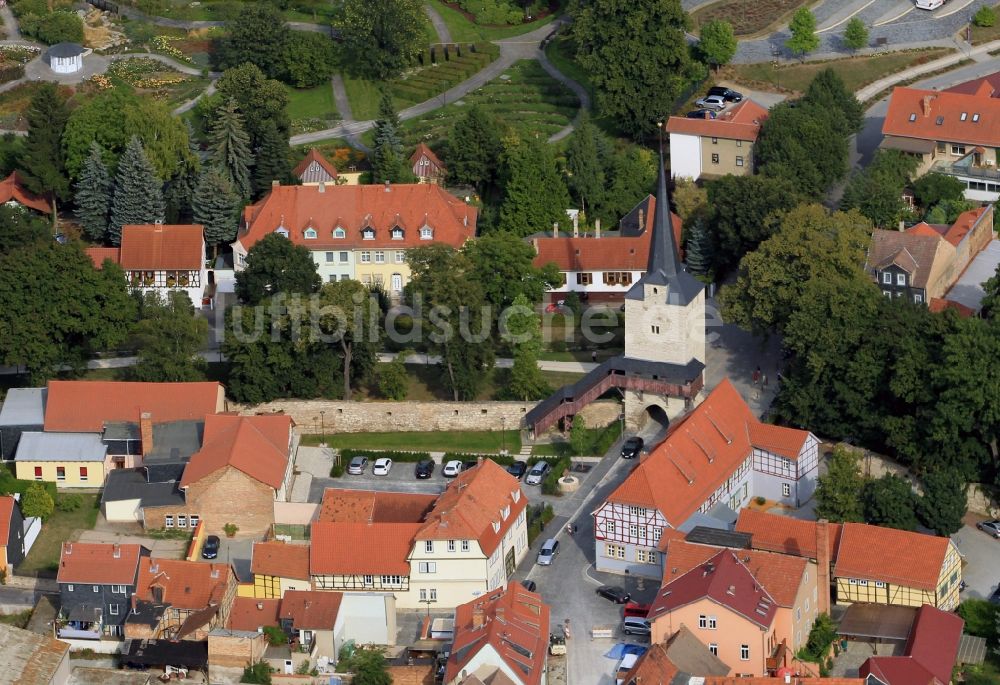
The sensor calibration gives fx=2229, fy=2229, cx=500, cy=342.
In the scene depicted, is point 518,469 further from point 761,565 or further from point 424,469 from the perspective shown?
point 761,565

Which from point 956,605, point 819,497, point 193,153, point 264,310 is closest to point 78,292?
point 264,310

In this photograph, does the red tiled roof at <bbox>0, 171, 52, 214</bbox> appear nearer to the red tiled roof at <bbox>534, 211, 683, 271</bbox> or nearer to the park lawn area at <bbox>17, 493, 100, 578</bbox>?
the park lawn area at <bbox>17, 493, 100, 578</bbox>

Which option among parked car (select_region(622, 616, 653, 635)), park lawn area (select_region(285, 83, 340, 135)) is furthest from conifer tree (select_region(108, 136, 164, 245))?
parked car (select_region(622, 616, 653, 635))

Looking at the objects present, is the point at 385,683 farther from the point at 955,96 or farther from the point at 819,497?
the point at 955,96

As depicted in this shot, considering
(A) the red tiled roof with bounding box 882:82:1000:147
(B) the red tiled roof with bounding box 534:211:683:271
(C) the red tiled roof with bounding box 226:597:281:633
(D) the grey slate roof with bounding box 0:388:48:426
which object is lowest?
(B) the red tiled roof with bounding box 534:211:683:271

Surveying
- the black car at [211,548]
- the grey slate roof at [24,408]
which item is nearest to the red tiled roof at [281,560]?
the black car at [211,548]

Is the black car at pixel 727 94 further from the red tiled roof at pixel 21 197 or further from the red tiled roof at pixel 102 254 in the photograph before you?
the red tiled roof at pixel 21 197
